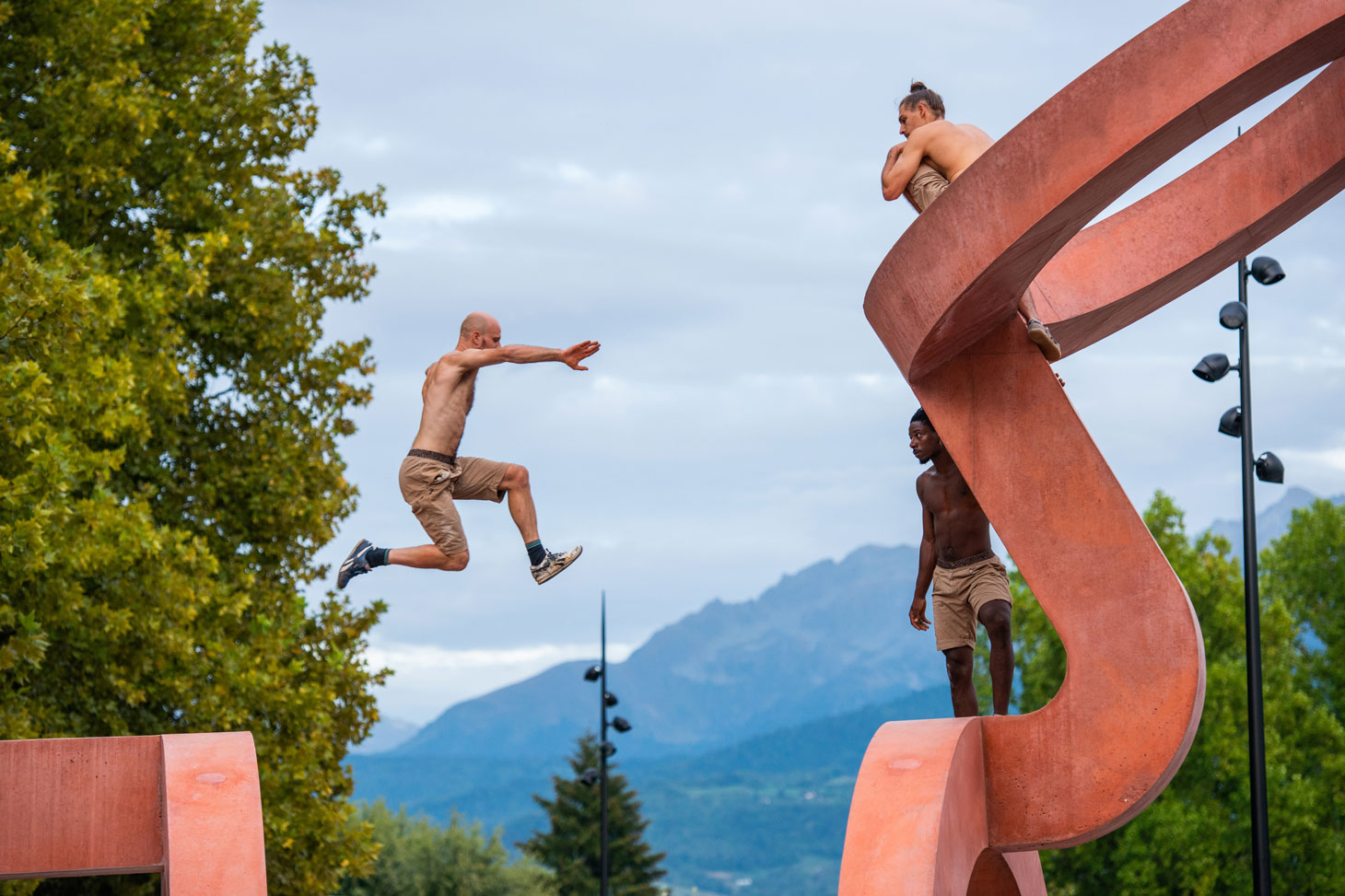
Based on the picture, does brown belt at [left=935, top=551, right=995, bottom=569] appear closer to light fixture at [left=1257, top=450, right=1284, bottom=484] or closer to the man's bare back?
the man's bare back

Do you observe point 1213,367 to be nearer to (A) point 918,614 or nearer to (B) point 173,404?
(A) point 918,614

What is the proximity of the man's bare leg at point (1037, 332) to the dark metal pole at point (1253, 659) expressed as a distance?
669 cm

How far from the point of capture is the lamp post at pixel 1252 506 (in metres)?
14.7

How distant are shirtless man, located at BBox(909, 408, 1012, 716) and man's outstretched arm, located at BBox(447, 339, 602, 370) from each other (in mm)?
3029

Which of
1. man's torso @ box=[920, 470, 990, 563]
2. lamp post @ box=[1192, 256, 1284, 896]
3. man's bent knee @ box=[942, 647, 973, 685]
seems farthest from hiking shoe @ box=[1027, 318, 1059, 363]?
lamp post @ box=[1192, 256, 1284, 896]

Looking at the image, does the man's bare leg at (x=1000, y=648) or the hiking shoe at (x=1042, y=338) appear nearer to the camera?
the hiking shoe at (x=1042, y=338)

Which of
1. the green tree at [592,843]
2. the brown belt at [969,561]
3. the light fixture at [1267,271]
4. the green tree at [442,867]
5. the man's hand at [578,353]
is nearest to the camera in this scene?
the man's hand at [578,353]

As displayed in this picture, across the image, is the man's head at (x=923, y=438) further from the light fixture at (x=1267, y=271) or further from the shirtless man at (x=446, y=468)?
the light fixture at (x=1267, y=271)

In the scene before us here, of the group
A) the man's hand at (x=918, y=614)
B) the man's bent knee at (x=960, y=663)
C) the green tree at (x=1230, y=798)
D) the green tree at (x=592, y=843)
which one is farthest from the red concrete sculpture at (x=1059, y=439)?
the green tree at (x=592, y=843)

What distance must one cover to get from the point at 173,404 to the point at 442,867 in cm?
1963

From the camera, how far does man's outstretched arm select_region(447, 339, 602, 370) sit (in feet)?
23.5

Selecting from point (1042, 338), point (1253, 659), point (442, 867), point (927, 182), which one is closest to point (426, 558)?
point (927, 182)

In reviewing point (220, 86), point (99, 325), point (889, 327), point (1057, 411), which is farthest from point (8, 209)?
point (1057, 411)

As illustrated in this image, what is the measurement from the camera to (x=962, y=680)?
31.2 feet
